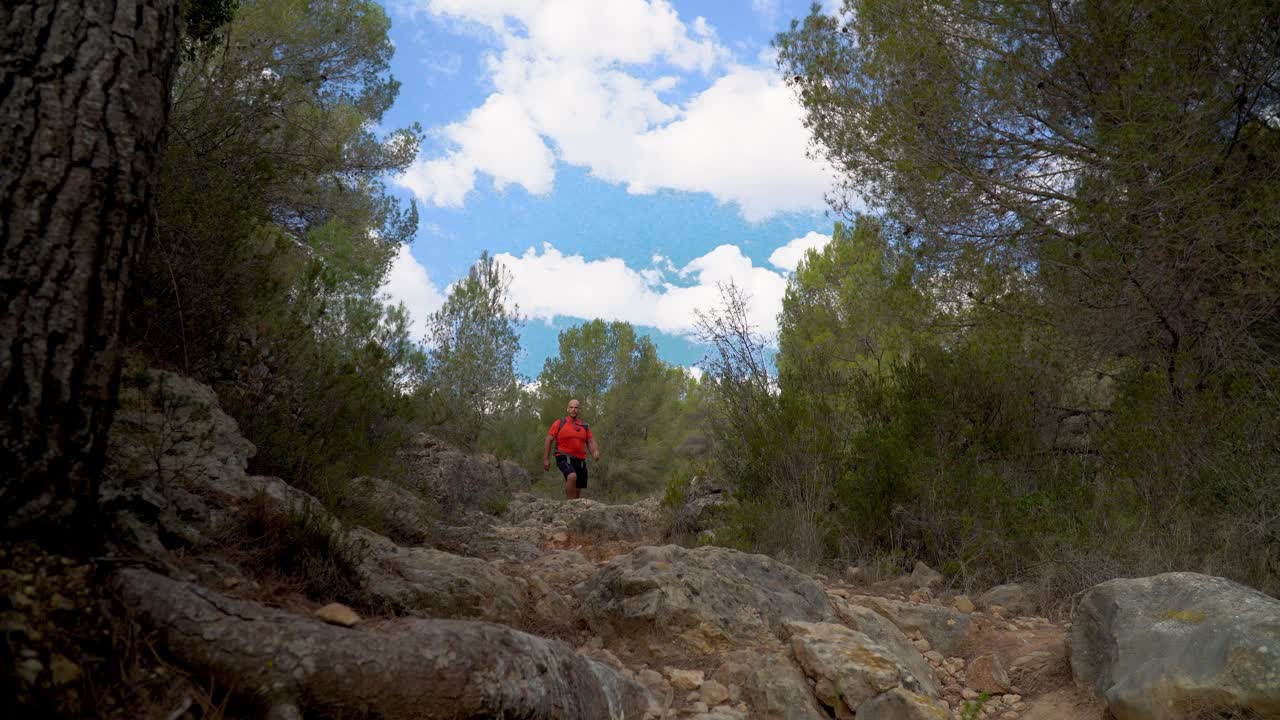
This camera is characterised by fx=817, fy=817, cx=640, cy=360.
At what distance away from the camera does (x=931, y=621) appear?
4.21 metres

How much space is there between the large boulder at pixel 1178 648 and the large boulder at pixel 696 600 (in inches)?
46.4

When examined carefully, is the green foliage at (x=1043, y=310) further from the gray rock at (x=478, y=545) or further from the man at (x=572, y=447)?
the man at (x=572, y=447)

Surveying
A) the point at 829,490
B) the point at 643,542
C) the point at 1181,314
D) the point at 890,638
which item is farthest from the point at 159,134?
the point at 1181,314

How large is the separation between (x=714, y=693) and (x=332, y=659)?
5.53 ft

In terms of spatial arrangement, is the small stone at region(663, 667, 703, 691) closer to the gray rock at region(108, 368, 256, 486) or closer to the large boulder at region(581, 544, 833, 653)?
the large boulder at region(581, 544, 833, 653)

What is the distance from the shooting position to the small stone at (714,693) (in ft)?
10.5

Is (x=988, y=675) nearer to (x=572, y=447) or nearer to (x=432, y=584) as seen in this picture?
(x=432, y=584)

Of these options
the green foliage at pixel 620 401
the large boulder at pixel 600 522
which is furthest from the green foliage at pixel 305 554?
the green foliage at pixel 620 401

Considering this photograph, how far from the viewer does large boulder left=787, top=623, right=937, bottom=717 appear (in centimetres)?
320

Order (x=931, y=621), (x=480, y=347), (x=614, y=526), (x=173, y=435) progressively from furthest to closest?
(x=480, y=347) < (x=614, y=526) < (x=931, y=621) < (x=173, y=435)

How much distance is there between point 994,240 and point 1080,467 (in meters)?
2.67

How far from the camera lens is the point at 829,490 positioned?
20.1 feet

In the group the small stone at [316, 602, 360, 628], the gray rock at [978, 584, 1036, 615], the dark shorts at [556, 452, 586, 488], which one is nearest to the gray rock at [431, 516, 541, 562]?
the small stone at [316, 602, 360, 628]

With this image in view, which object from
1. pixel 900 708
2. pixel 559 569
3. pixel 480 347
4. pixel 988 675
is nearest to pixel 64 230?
pixel 900 708
